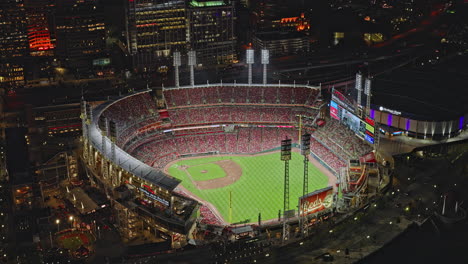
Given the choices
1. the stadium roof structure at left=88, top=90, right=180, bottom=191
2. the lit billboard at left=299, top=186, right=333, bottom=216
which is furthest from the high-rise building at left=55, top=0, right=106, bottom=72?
the lit billboard at left=299, top=186, right=333, bottom=216

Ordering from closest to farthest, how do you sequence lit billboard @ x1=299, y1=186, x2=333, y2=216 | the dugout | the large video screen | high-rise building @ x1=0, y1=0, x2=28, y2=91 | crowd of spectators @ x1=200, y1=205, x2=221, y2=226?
the dugout, lit billboard @ x1=299, y1=186, x2=333, y2=216, crowd of spectators @ x1=200, y1=205, x2=221, y2=226, the large video screen, high-rise building @ x1=0, y1=0, x2=28, y2=91

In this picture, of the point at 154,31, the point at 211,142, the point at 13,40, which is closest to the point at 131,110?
the point at 211,142

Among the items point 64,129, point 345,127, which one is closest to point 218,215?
point 345,127

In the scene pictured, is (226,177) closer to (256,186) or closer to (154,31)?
(256,186)

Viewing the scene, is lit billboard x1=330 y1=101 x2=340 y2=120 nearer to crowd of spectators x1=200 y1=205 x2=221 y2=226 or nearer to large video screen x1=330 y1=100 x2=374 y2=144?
large video screen x1=330 y1=100 x2=374 y2=144

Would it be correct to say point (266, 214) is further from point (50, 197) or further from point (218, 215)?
point (50, 197)
